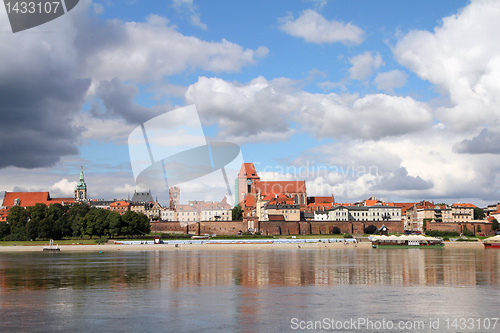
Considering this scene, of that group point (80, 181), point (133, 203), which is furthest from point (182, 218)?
point (80, 181)

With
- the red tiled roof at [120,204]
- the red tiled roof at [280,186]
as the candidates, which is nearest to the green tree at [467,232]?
the red tiled roof at [280,186]

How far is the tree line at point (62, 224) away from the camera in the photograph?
276 feet

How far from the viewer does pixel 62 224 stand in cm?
8638

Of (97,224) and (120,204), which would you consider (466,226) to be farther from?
(120,204)

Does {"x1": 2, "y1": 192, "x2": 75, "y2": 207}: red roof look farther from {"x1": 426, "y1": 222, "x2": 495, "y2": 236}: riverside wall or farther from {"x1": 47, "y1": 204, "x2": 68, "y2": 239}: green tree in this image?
{"x1": 426, "y1": 222, "x2": 495, "y2": 236}: riverside wall

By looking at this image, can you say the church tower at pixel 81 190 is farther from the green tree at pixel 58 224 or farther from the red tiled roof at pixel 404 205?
the red tiled roof at pixel 404 205

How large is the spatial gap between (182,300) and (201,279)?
25.0 feet

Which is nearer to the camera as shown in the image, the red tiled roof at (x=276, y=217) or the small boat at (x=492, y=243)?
the small boat at (x=492, y=243)

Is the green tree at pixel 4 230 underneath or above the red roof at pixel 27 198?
underneath

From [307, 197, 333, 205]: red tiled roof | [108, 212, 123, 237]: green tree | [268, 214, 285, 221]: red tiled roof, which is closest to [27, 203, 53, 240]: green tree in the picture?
[108, 212, 123, 237]: green tree

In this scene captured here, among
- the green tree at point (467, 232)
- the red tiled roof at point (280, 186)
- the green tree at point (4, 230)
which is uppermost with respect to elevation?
the red tiled roof at point (280, 186)

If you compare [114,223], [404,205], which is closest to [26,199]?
[114,223]

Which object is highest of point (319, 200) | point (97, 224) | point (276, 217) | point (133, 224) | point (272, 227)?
point (319, 200)

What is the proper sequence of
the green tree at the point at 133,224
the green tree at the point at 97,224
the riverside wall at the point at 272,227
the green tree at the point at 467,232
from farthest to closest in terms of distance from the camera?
the riverside wall at the point at 272,227 → the green tree at the point at 467,232 → the green tree at the point at 133,224 → the green tree at the point at 97,224
